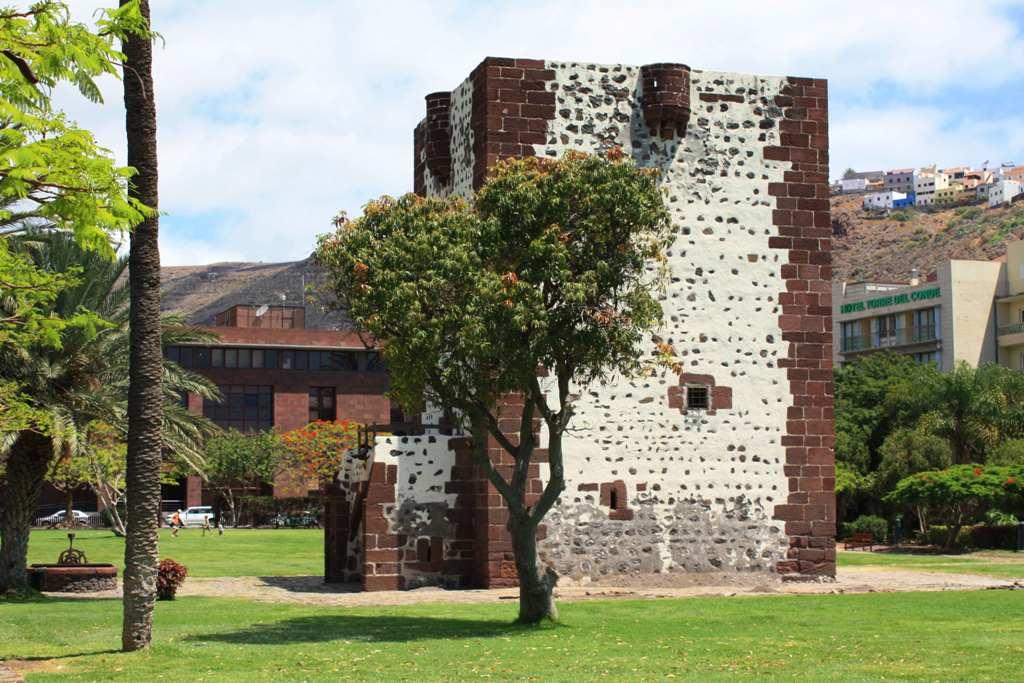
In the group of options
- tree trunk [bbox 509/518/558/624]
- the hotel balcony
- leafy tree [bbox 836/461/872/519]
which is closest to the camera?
tree trunk [bbox 509/518/558/624]

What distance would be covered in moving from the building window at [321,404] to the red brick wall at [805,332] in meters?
71.8

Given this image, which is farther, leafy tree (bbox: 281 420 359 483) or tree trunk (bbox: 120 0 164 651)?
leafy tree (bbox: 281 420 359 483)

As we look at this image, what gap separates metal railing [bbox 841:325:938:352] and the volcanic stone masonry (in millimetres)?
59260

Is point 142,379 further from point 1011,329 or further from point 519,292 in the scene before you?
point 1011,329

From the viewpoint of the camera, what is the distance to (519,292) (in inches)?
741

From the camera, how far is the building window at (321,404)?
9731cm

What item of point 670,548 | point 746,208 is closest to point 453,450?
point 670,548

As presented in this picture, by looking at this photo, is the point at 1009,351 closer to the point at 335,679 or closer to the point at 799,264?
the point at 799,264

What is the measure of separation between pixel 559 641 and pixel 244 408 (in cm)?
8030

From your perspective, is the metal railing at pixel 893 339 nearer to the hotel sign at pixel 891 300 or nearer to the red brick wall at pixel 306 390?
the hotel sign at pixel 891 300

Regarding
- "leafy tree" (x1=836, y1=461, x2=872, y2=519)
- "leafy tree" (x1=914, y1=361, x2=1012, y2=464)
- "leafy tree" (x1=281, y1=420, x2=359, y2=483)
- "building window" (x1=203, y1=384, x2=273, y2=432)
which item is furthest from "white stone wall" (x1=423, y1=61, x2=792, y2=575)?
"building window" (x1=203, y1=384, x2=273, y2=432)

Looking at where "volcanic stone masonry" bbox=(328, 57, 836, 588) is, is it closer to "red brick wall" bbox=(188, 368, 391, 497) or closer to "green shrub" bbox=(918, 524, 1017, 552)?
"green shrub" bbox=(918, 524, 1017, 552)

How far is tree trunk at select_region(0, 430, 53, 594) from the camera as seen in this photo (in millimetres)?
26000

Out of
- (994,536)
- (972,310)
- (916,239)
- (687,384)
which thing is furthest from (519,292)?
(916,239)
